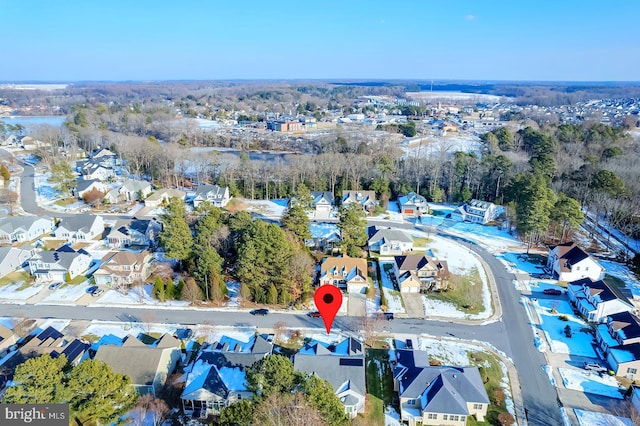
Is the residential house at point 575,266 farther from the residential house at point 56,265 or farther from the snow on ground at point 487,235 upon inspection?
the residential house at point 56,265

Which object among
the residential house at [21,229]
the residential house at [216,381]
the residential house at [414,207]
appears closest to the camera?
the residential house at [216,381]

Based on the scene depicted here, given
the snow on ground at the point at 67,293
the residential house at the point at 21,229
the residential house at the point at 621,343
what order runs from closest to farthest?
the residential house at the point at 621,343 < the snow on ground at the point at 67,293 < the residential house at the point at 21,229

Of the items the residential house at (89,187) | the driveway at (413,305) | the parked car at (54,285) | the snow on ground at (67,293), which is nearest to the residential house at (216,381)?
the driveway at (413,305)

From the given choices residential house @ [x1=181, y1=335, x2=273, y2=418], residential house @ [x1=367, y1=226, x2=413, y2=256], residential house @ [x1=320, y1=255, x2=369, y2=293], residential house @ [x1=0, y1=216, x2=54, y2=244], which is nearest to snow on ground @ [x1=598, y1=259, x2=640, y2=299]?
residential house @ [x1=367, y1=226, x2=413, y2=256]

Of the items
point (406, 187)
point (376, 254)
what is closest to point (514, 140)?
point (406, 187)

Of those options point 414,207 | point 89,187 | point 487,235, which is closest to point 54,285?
point 89,187

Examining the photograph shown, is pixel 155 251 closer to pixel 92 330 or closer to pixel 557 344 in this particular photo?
pixel 92 330

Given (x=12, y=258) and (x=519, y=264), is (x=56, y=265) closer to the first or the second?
(x=12, y=258)
